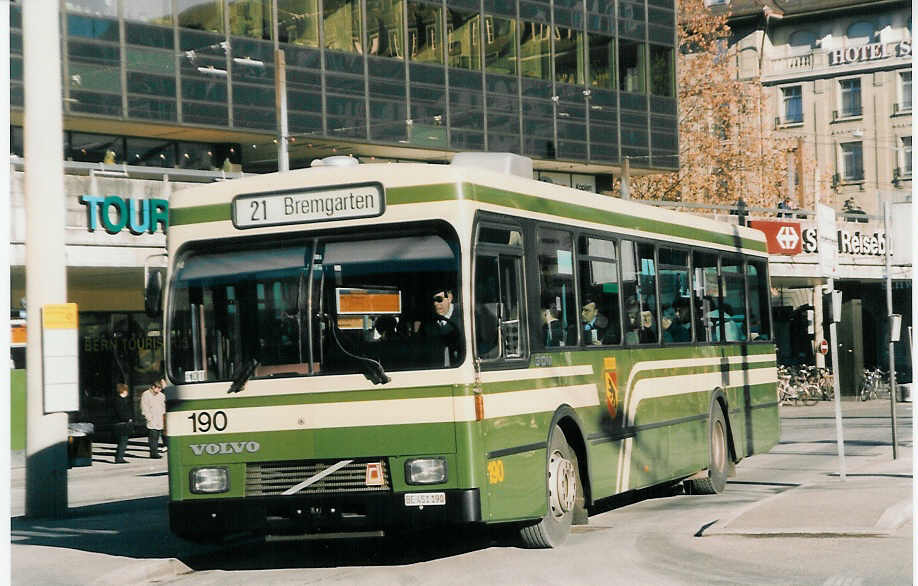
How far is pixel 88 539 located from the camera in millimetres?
13789

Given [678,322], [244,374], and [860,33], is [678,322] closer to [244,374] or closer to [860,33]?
[244,374]

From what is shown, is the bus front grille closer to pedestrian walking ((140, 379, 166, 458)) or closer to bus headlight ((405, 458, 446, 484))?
bus headlight ((405, 458, 446, 484))

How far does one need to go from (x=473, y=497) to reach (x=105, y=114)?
29.2 metres

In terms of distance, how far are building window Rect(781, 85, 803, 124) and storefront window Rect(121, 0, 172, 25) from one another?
5301cm

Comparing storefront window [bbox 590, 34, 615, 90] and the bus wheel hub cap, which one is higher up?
storefront window [bbox 590, 34, 615, 90]

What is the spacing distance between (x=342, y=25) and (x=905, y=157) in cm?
4624

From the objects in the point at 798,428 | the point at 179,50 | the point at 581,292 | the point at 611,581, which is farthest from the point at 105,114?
the point at 611,581

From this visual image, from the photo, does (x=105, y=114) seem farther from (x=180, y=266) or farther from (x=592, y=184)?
(x=180, y=266)

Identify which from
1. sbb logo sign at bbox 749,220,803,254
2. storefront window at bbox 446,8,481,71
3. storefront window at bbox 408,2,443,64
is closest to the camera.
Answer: sbb logo sign at bbox 749,220,803,254

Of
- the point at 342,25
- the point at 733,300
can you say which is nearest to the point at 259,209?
the point at 733,300

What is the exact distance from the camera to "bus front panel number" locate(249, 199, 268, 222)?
443 inches

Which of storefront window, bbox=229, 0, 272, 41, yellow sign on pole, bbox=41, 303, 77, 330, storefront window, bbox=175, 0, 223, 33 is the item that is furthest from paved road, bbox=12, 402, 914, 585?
storefront window, bbox=229, 0, 272, 41

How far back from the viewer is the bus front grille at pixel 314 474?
35.4 ft

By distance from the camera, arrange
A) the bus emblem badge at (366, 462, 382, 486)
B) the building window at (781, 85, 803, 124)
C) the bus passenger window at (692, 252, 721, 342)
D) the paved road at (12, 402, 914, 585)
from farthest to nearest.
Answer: the building window at (781, 85, 803, 124) < the bus passenger window at (692, 252, 721, 342) < the bus emblem badge at (366, 462, 382, 486) < the paved road at (12, 402, 914, 585)
